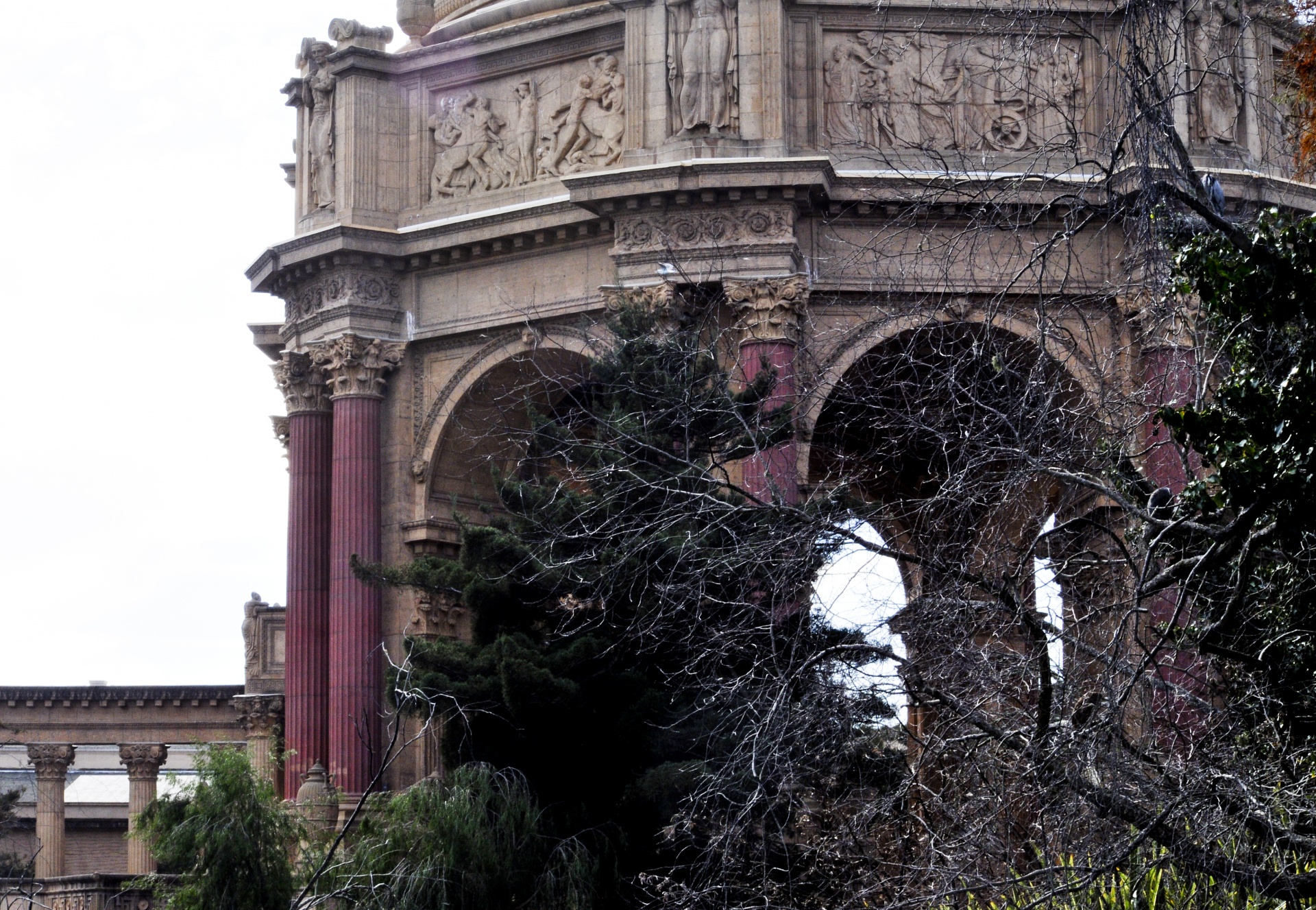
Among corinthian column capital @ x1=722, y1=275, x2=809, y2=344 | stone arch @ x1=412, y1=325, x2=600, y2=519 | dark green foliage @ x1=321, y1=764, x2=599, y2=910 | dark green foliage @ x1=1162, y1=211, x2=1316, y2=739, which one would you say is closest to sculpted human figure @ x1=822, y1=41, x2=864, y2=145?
corinthian column capital @ x1=722, y1=275, x2=809, y2=344

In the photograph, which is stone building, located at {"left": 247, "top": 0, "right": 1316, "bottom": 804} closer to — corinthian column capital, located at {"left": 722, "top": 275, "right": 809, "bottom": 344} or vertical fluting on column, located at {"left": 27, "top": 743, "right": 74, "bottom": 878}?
corinthian column capital, located at {"left": 722, "top": 275, "right": 809, "bottom": 344}

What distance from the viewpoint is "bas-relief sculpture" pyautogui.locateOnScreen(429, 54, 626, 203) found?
102ft

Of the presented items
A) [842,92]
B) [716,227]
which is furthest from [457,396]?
[842,92]

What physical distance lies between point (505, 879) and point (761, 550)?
8.64 m

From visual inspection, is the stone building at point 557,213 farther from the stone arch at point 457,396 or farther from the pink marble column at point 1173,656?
the pink marble column at point 1173,656

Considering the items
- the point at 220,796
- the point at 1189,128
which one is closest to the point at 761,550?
the point at 220,796

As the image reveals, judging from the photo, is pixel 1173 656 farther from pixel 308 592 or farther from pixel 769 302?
pixel 308 592

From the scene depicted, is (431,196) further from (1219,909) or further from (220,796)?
(1219,909)

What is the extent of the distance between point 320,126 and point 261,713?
11.5 m

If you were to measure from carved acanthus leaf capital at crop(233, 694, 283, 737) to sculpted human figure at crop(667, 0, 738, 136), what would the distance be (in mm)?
14685

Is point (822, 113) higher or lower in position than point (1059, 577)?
higher

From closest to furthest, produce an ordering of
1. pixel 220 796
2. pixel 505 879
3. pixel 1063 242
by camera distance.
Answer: pixel 505 879
pixel 220 796
pixel 1063 242

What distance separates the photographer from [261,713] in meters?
38.1

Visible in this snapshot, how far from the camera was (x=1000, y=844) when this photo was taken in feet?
41.6
